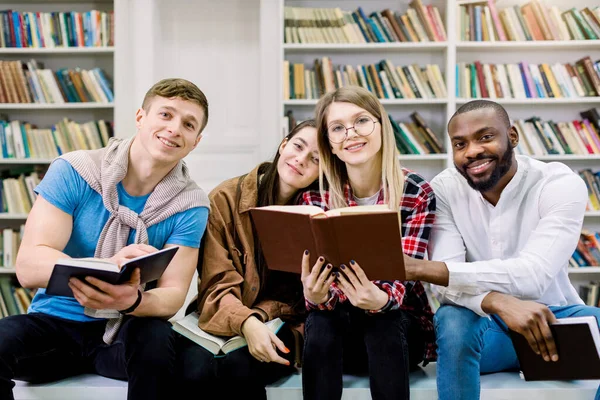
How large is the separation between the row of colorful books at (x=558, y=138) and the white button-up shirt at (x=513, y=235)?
1770 mm

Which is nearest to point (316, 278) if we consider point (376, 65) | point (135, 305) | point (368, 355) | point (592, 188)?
point (368, 355)

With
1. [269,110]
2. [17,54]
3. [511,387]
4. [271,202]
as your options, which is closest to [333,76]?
[269,110]

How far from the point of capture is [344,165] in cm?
182

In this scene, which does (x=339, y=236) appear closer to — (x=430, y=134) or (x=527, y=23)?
(x=430, y=134)

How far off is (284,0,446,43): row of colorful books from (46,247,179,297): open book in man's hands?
238 cm

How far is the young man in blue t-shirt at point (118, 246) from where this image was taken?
56.1 inches

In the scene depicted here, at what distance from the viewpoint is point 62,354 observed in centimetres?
157

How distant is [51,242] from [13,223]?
243cm

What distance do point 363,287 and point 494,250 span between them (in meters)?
0.54

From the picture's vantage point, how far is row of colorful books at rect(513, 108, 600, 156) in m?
3.39

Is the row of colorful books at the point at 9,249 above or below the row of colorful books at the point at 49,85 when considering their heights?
below

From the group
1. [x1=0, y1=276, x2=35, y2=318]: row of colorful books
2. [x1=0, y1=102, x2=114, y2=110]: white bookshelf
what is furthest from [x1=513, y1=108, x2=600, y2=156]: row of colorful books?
[x1=0, y1=276, x2=35, y2=318]: row of colorful books

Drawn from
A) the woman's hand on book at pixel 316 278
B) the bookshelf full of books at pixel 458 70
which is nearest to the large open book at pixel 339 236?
the woman's hand on book at pixel 316 278

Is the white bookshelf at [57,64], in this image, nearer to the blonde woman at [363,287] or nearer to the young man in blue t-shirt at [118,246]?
the young man in blue t-shirt at [118,246]
